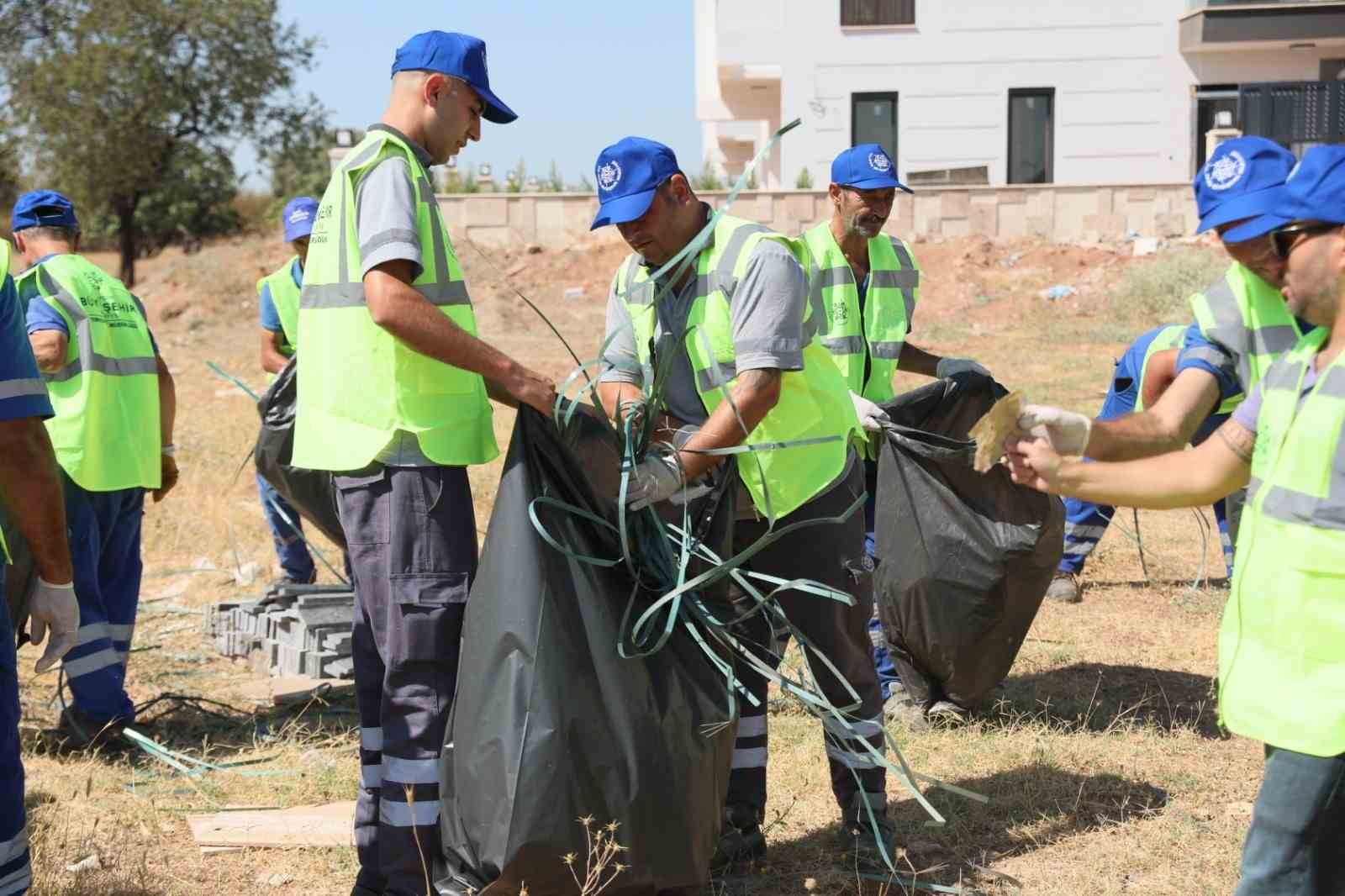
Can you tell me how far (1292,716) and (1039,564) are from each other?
7.40 ft

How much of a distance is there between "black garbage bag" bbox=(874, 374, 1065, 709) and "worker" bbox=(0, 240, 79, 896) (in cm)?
243

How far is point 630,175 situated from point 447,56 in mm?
469

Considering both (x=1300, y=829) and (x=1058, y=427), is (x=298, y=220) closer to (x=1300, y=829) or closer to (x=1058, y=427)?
(x=1058, y=427)

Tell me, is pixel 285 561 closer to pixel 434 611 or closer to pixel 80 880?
pixel 80 880

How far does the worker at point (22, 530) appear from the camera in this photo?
2656mm

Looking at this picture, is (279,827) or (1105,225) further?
(1105,225)

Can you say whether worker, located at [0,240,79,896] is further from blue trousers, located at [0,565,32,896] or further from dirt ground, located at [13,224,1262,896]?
dirt ground, located at [13,224,1262,896]

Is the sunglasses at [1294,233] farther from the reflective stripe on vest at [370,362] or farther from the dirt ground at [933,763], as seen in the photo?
the dirt ground at [933,763]

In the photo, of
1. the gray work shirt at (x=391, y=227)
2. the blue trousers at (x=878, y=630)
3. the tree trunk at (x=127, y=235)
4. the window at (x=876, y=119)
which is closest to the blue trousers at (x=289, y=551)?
the blue trousers at (x=878, y=630)

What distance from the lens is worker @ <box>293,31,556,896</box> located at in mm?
3039

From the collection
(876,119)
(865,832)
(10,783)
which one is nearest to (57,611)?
(10,783)

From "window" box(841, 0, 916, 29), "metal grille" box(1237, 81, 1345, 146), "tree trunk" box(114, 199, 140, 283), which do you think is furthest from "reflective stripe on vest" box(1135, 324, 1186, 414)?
"tree trunk" box(114, 199, 140, 283)

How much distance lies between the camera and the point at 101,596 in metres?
4.81

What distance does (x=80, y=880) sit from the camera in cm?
344
